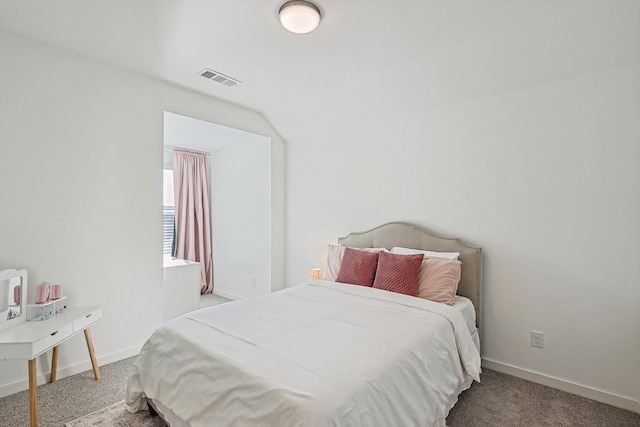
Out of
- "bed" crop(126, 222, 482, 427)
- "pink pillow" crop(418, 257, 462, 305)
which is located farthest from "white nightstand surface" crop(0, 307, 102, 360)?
"pink pillow" crop(418, 257, 462, 305)

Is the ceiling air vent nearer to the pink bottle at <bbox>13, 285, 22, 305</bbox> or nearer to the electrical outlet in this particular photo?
the pink bottle at <bbox>13, 285, 22, 305</bbox>

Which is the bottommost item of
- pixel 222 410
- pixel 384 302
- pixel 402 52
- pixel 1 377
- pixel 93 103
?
pixel 1 377

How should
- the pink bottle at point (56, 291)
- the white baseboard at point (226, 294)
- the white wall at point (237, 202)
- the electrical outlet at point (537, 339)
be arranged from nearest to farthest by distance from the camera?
1. the pink bottle at point (56, 291)
2. the electrical outlet at point (537, 339)
3. the white wall at point (237, 202)
4. the white baseboard at point (226, 294)

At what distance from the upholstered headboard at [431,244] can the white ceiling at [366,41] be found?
1230mm

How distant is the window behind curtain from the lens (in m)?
5.02

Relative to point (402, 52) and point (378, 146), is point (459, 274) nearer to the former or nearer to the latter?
point (378, 146)

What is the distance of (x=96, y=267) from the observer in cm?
280

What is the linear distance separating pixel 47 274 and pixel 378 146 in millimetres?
3180

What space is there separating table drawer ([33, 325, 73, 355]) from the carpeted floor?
46 cm

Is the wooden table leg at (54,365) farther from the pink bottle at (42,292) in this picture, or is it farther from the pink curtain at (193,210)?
the pink curtain at (193,210)

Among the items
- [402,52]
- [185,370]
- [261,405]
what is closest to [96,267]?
[185,370]

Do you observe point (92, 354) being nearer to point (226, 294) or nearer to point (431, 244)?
point (226, 294)

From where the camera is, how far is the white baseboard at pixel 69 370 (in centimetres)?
232

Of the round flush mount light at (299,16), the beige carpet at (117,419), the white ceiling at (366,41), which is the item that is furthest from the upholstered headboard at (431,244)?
the beige carpet at (117,419)
